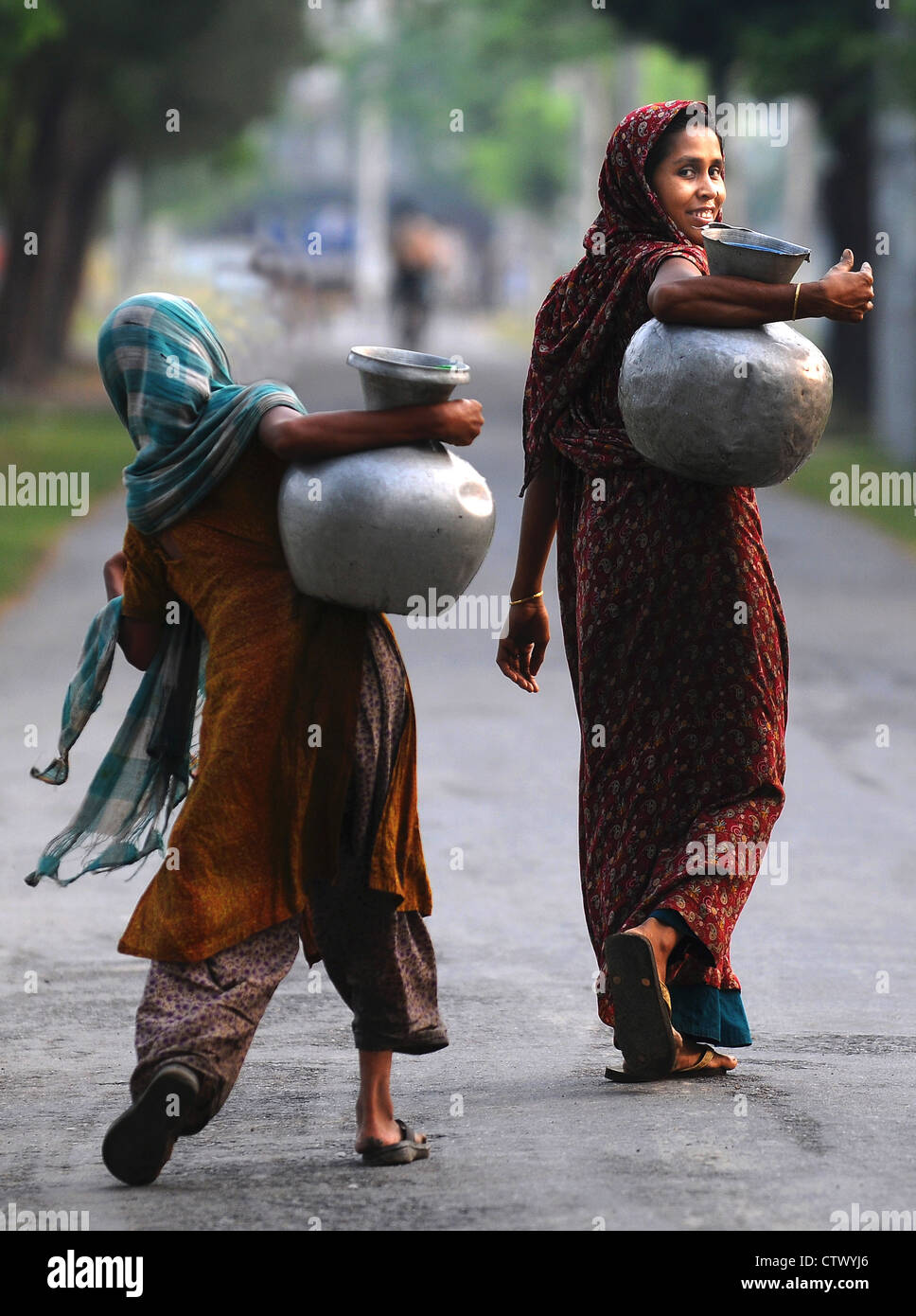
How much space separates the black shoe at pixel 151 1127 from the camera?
12.5 ft

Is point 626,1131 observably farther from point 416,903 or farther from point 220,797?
point 220,797

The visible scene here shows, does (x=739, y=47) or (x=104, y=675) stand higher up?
(x=739, y=47)

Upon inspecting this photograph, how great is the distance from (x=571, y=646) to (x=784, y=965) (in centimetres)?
143

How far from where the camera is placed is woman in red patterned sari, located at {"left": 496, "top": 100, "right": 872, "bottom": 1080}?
4.58 metres

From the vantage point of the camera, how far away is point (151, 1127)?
3859 millimetres

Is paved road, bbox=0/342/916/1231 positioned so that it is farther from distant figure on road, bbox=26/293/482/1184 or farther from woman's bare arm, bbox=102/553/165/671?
woman's bare arm, bbox=102/553/165/671

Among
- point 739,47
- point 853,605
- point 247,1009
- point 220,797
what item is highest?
point 739,47

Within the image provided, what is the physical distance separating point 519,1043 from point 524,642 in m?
0.92

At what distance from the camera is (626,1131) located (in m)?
4.20

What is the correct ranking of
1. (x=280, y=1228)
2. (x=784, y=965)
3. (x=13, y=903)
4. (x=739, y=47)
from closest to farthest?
1. (x=280, y=1228)
2. (x=784, y=965)
3. (x=13, y=903)
4. (x=739, y=47)

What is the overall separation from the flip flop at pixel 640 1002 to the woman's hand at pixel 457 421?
1.08 m

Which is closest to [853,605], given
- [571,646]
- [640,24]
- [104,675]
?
[571,646]

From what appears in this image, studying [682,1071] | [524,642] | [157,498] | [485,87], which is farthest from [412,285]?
[485,87]

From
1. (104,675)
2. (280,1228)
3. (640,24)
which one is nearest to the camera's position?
(280,1228)
